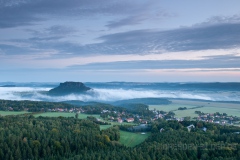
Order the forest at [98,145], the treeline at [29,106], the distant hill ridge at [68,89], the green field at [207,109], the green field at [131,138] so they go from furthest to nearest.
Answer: the distant hill ridge at [68,89], the green field at [207,109], the treeline at [29,106], the green field at [131,138], the forest at [98,145]

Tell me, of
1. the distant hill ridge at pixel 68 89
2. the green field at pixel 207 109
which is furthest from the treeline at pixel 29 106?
the distant hill ridge at pixel 68 89

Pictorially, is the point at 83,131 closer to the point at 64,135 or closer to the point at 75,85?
the point at 64,135

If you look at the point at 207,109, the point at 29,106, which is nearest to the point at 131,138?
the point at 29,106

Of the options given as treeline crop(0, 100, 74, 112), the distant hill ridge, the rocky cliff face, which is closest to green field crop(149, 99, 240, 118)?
treeline crop(0, 100, 74, 112)

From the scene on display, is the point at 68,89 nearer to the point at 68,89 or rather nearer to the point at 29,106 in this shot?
the point at 68,89

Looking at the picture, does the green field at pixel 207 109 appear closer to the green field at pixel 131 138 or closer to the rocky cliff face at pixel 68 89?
the green field at pixel 131 138

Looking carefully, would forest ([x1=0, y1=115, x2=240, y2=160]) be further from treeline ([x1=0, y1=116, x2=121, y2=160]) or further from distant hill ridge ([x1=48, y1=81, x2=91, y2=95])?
distant hill ridge ([x1=48, y1=81, x2=91, y2=95])

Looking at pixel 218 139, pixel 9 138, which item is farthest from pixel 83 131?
pixel 218 139
